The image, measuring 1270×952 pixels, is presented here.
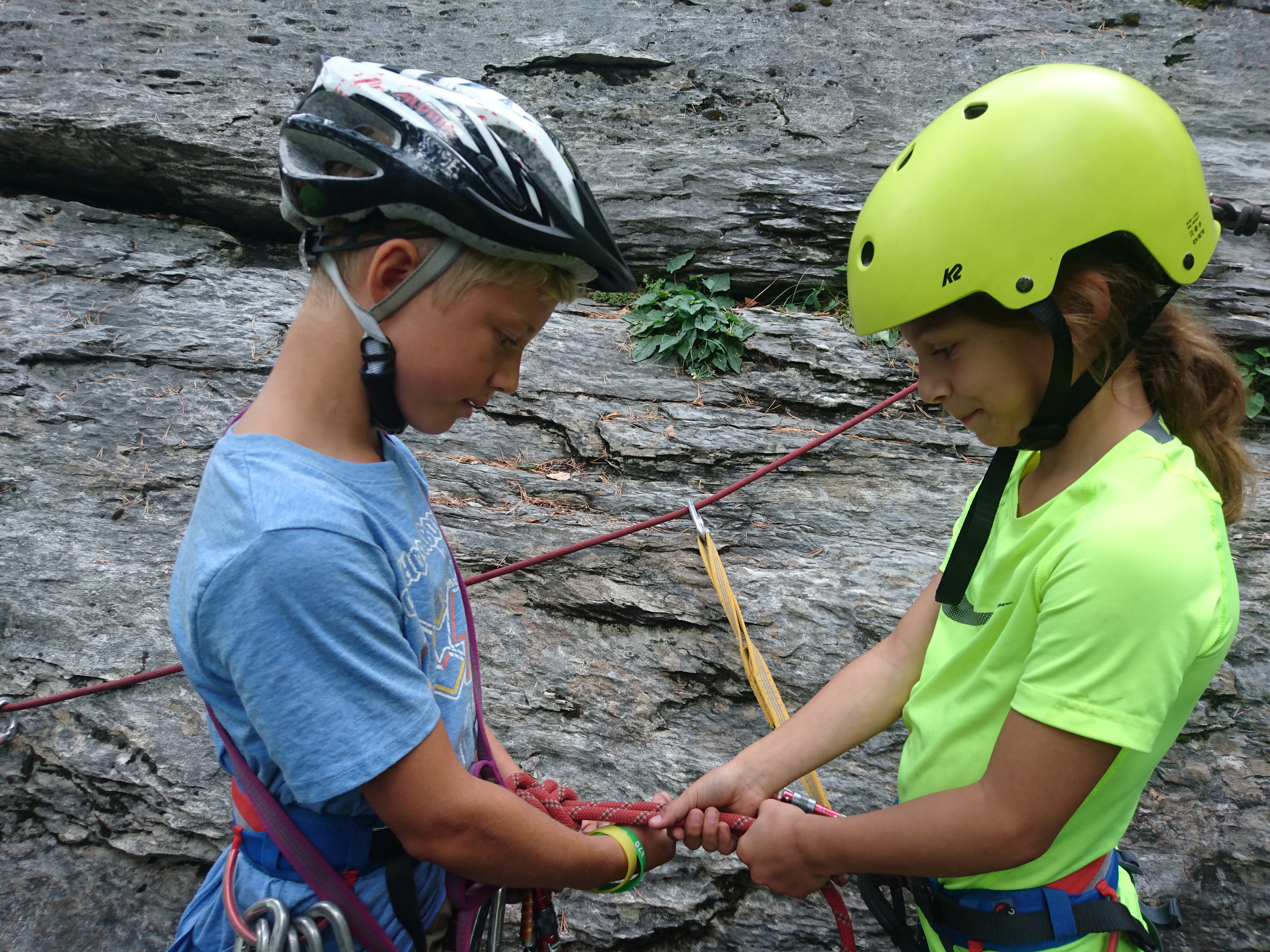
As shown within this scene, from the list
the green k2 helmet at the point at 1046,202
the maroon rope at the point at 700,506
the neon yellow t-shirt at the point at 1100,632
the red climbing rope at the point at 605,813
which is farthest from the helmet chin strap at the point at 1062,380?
the maroon rope at the point at 700,506

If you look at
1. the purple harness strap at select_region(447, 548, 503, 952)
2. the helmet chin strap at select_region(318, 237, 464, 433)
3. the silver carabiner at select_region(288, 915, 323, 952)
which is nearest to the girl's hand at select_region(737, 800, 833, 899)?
the purple harness strap at select_region(447, 548, 503, 952)

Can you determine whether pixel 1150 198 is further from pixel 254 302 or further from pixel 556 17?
pixel 556 17

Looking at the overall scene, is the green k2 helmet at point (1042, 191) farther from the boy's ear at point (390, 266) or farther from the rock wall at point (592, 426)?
the rock wall at point (592, 426)

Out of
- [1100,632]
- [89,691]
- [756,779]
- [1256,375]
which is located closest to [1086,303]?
[1100,632]

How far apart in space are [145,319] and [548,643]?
3469 mm

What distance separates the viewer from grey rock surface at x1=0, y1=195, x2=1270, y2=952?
3.00 metres

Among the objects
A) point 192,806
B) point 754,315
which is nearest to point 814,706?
point 192,806

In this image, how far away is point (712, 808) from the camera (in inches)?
83.5

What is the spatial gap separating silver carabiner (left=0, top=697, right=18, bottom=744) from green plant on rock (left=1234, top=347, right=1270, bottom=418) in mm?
6423

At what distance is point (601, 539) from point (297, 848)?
2.33 m

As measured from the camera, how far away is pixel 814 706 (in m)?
2.20

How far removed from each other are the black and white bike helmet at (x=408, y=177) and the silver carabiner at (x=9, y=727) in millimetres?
2866

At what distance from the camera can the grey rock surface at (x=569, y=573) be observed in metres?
3.00

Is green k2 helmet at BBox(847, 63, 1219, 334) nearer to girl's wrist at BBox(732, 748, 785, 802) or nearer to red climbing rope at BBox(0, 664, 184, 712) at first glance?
girl's wrist at BBox(732, 748, 785, 802)
